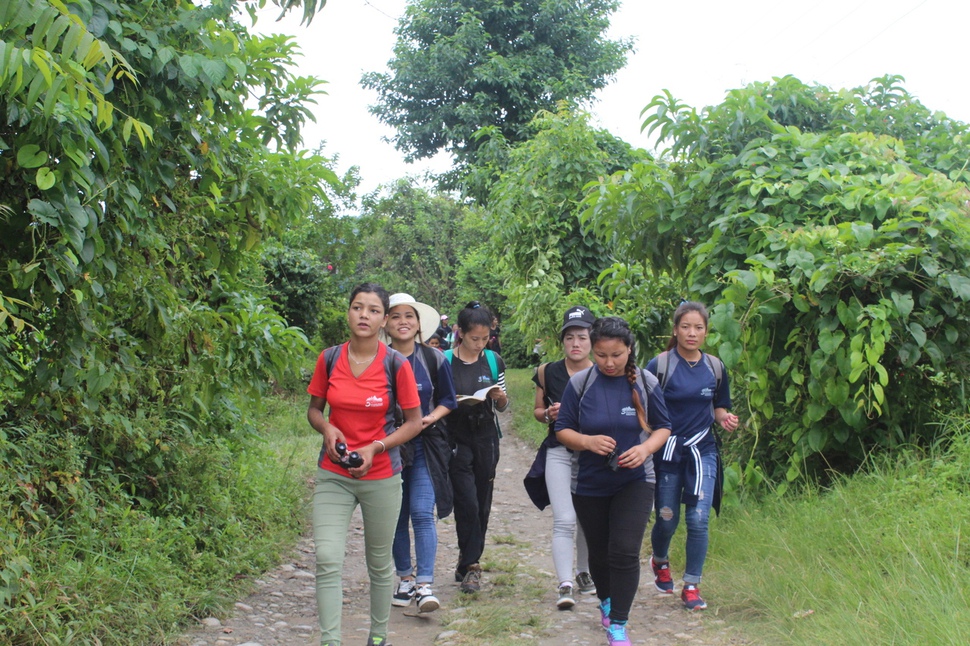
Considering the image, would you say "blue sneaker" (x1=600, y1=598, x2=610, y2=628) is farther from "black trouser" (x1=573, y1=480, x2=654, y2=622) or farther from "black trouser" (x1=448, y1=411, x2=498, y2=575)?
"black trouser" (x1=448, y1=411, x2=498, y2=575)

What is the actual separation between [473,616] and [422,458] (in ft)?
3.15

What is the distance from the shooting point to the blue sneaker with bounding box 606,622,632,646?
14.6ft

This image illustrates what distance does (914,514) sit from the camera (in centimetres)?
480

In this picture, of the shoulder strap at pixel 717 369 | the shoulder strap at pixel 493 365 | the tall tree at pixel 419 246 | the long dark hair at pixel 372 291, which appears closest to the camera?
the long dark hair at pixel 372 291

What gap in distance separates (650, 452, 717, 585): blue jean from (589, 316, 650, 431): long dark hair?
0.78 m

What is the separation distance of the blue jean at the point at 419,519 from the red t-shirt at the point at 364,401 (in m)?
1.01

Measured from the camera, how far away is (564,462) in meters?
5.47

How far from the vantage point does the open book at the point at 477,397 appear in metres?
5.64

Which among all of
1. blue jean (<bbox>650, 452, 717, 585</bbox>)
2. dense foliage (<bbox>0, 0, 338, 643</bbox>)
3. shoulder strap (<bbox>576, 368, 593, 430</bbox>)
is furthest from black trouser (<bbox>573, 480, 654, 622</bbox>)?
dense foliage (<bbox>0, 0, 338, 643</bbox>)

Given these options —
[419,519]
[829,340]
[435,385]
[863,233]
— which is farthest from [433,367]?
[863,233]

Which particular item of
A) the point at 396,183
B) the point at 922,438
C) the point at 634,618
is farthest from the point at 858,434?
the point at 396,183

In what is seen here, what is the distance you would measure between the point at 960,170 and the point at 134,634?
20.9 ft

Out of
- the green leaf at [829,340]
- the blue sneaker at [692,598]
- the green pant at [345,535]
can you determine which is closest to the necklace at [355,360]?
the green pant at [345,535]

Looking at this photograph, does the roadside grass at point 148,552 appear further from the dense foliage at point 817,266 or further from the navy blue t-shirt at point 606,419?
the dense foliage at point 817,266
